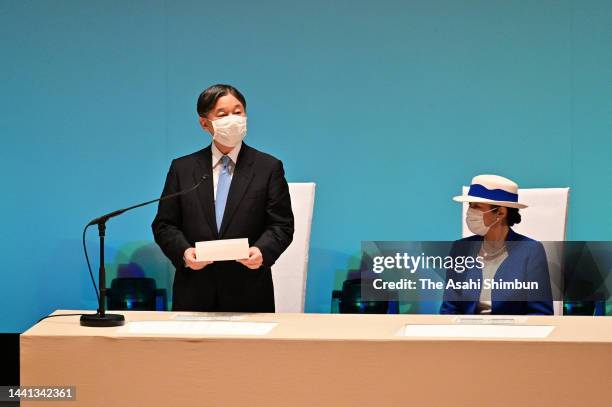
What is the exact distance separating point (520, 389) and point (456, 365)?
0.16 metres

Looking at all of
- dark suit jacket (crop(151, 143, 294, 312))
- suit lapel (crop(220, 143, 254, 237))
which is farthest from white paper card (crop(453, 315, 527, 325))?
suit lapel (crop(220, 143, 254, 237))

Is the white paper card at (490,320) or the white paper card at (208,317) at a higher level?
the white paper card at (208,317)

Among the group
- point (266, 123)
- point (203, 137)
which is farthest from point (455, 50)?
point (203, 137)

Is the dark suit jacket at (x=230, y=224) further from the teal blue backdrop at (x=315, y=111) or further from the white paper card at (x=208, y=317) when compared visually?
the teal blue backdrop at (x=315, y=111)

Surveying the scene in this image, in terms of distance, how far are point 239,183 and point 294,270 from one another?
0.68 metres

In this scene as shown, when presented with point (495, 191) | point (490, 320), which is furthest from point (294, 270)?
point (490, 320)

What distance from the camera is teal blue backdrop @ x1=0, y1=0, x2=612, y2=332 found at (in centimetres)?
496

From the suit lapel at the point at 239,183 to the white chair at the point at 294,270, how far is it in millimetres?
594

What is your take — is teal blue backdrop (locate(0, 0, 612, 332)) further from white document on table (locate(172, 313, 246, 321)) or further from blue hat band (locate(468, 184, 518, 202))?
white document on table (locate(172, 313, 246, 321))

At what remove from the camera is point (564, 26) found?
4945 mm

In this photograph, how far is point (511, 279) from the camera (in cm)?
303

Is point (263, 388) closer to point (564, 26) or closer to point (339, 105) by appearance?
point (339, 105)

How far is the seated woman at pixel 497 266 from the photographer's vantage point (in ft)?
10.0

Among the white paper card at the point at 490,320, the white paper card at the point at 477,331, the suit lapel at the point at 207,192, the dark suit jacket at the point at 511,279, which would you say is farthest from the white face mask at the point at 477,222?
the suit lapel at the point at 207,192
